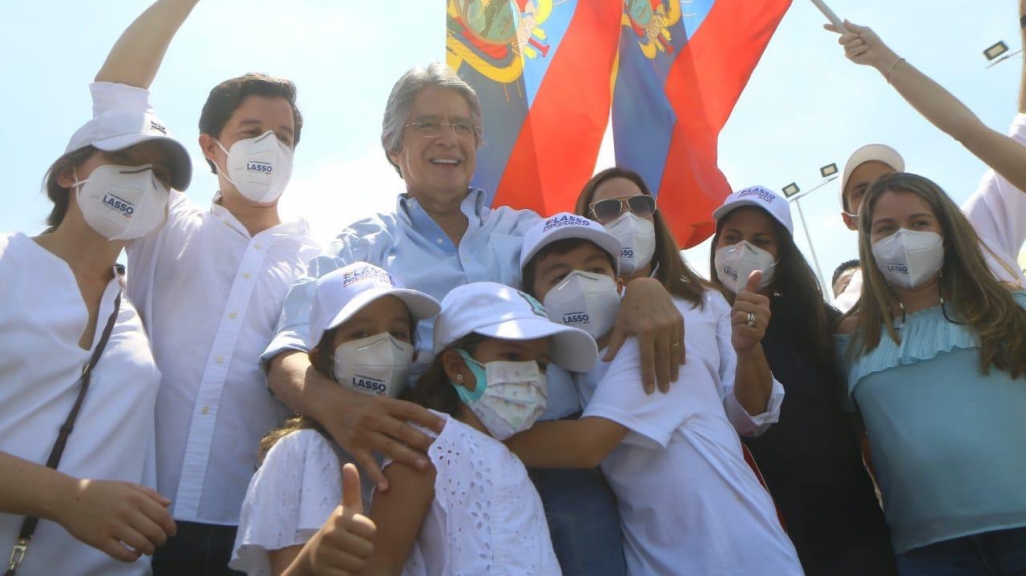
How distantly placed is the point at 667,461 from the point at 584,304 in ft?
2.23

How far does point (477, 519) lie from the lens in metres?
2.31

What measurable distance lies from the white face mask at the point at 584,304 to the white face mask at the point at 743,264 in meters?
0.93

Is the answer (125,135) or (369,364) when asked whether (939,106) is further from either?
(125,135)

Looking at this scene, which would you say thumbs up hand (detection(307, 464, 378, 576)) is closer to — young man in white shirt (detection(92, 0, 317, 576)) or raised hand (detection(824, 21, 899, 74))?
young man in white shirt (detection(92, 0, 317, 576))

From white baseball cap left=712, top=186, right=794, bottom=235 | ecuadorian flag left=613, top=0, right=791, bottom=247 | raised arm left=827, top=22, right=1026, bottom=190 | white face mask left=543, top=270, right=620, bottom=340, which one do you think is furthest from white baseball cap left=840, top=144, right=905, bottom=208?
white face mask left=543, top=270, right=620, bottom=340

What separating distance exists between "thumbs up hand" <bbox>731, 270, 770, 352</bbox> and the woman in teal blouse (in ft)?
2.39

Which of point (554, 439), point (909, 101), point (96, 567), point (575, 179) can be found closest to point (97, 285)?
point (96, 567)

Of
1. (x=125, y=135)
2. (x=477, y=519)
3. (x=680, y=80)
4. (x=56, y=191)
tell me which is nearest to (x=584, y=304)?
(x=477, y=519)

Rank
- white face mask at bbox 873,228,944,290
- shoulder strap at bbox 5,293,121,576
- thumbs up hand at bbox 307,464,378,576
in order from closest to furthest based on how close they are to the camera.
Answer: thumbs up hand at bbox 307,464,378,576 → shoulder strap at bbox 5,293,121,576 → white face mask at bbox 873,228,944,290

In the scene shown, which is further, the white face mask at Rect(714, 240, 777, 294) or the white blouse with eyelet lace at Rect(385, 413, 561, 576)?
the white face mask at Rect(714, 240, 777, 294)

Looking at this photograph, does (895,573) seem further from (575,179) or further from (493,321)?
(575,179)

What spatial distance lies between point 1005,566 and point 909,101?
2437mm

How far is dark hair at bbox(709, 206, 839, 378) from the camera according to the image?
3.70 metres

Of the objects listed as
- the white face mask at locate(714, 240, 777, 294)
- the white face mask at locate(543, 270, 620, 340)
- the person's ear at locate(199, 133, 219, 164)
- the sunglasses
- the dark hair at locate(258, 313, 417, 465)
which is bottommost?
the dark hair at locate(258, 313, 417, 465)
